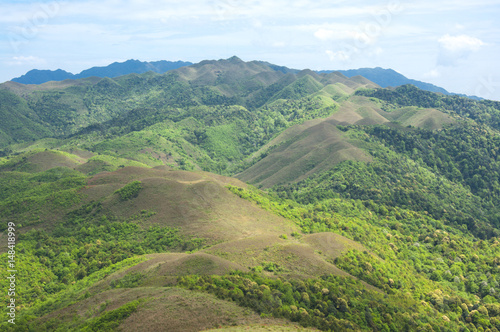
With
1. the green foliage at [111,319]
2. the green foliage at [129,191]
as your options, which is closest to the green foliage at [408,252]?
the green foliage at [129,191]

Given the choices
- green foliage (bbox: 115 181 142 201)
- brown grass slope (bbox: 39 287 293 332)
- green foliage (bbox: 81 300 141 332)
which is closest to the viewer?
brown grass slope (bbox: 39 287 293 332)

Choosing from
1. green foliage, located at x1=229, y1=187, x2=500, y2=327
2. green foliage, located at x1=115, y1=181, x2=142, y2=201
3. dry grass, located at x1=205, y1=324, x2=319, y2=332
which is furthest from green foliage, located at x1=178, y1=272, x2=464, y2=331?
green foliage, located at x1=115, y1=181, x2=142, y2=201

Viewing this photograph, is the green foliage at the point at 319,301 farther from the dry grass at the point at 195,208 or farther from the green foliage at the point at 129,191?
the green foliage at the point at 129,191

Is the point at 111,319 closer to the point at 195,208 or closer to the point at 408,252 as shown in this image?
the point at 195,208

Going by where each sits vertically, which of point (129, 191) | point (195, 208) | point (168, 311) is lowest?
point (168, 311)

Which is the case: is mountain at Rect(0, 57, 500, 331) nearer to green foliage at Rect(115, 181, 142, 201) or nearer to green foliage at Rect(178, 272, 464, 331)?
green foliage at Rect(178, 272, 464, 331)

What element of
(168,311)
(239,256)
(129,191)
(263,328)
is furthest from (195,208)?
(263,328)

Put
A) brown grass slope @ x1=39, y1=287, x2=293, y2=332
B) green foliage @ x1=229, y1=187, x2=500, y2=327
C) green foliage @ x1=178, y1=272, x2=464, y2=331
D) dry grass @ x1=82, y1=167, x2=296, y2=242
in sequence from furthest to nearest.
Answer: dry grass @ x1=82, y1=167, x2=296, y2=242
green foliage @ x1=229, y1=187, x2=500, y2=327
green foliage @ x1=178, y1=272, x2=464, y2=331
brown grass slope @ x1=39, y1=287, x2=293, y2=332

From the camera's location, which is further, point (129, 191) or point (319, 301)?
point (129, 191)

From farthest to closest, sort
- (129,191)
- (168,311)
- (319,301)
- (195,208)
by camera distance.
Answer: (129,191) → (195,208) → (319,301) → (168,311)

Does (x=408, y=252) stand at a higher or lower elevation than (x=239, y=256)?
lower

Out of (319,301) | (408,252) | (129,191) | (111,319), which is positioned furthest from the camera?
(408,252)
